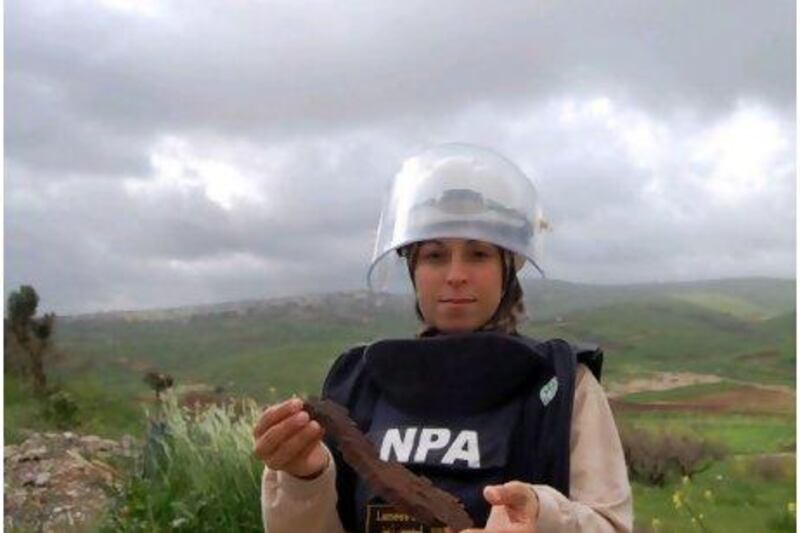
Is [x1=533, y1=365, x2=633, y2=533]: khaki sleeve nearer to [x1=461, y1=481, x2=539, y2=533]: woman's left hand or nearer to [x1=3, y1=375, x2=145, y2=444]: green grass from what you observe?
[x1=461, y1=481, x2=539, y2=533]: woman's left hand

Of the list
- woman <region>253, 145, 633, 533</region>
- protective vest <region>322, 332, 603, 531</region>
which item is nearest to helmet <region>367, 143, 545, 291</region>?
woman <region>253, 145, 633, 533</region>

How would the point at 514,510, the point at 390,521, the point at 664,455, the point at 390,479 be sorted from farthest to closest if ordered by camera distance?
the point at 664,455, the point at 390,521, the point at 390,479, the point at 514,510

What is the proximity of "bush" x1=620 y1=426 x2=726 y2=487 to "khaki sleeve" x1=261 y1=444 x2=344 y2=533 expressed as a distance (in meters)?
2.29

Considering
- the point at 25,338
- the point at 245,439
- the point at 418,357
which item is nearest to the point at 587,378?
the point at 418,357

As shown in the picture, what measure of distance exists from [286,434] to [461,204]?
40 centimetres

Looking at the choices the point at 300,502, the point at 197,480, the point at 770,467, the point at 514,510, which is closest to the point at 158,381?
the point at 197,480

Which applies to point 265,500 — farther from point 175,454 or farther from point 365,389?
point 175,454

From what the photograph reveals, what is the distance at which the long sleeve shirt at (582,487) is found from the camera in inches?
52.6

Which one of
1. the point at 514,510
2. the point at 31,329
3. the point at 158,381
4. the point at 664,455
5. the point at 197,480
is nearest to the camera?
the point at 514,510

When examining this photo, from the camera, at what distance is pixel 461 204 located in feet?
4.92

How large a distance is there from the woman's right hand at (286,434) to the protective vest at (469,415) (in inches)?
5.9

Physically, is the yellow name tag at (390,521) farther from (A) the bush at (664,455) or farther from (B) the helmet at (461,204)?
(A) the bush at (664,455)

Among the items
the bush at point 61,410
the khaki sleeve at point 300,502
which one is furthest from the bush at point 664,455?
the bush at point 61,410

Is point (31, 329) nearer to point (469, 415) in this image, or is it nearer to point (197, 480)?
point (197, 480)
